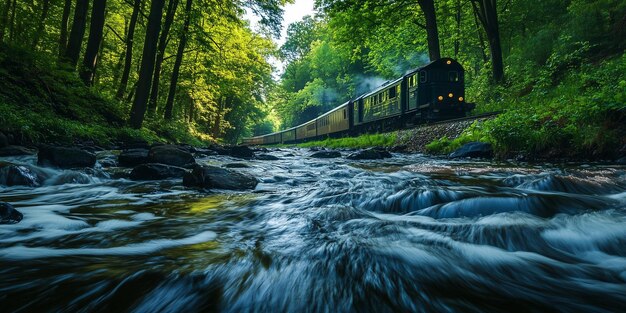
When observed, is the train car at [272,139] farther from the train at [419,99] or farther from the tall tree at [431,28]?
the tall tree at [431,28]

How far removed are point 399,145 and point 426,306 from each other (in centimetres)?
1077

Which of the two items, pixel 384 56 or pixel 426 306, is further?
pixel 384 56

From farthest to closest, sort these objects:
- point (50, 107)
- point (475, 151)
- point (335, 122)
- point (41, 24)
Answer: point (335, 122)
point (41, 24)
point (50, 107)
point (475, 151)

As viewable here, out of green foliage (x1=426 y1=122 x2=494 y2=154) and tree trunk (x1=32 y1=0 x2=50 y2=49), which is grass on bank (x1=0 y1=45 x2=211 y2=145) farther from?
green foliage (x1=426 y1=122 x2=494 y2=154)

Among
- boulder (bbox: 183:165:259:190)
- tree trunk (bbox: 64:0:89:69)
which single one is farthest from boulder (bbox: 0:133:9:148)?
tree trunk (bbox: 64:0:89:69)

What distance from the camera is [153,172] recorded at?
512 centimetres

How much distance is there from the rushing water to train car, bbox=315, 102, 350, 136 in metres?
20.3

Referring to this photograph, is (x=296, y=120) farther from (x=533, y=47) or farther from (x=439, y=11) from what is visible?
(x=533, y=47)

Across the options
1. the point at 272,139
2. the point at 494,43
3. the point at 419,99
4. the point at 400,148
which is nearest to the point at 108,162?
the point at 400,148

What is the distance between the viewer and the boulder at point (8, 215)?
2.44 meters

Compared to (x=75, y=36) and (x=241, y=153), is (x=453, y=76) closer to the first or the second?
(x=241, y=153)

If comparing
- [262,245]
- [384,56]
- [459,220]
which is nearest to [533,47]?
[384,56]

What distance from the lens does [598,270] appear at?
1712 millimetres

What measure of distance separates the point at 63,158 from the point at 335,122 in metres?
21.2
